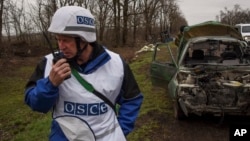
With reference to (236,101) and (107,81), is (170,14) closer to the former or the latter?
(236,101)

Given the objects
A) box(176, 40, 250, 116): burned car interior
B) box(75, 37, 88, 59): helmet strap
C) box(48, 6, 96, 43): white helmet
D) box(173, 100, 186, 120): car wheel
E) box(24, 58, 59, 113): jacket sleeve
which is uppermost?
box(48, 6, 96, 43): white helmet

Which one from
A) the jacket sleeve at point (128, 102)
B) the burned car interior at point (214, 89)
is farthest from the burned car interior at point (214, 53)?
the jacket sleeve at point (128, 102)

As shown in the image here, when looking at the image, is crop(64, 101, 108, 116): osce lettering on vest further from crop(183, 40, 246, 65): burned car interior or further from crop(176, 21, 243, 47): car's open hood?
crop(176, 21, 243, 47): car's open hood

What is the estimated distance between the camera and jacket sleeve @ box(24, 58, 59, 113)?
2115 mm

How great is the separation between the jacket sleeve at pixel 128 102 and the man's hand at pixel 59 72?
19.6 inches

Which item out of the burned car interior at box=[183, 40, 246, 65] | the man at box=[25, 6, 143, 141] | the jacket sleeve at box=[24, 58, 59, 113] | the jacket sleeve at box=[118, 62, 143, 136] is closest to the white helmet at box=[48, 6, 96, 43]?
the man at box=[25, 6, 143, 141]

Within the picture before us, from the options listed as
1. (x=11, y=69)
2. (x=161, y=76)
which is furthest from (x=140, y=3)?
(x=161, y=76)

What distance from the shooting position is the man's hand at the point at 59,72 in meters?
2.07

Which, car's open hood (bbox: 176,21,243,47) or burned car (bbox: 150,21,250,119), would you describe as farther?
car's open hood (bbox: 176,21,243,47)

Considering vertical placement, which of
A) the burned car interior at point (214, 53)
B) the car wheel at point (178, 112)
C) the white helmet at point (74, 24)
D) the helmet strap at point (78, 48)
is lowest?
the car wheel at point (178, 112)

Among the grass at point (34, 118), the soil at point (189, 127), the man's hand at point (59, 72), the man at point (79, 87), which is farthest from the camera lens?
the grass at point (34, 118)

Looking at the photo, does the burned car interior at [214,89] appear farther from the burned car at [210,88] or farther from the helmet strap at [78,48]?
the helmet strap at [78,48]

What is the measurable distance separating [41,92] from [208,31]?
7720 millimetres

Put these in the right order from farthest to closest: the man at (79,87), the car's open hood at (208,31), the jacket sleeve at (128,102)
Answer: the car's open hood at (208,31), the jacket sleeve at (128,102), the man at (79,87)
